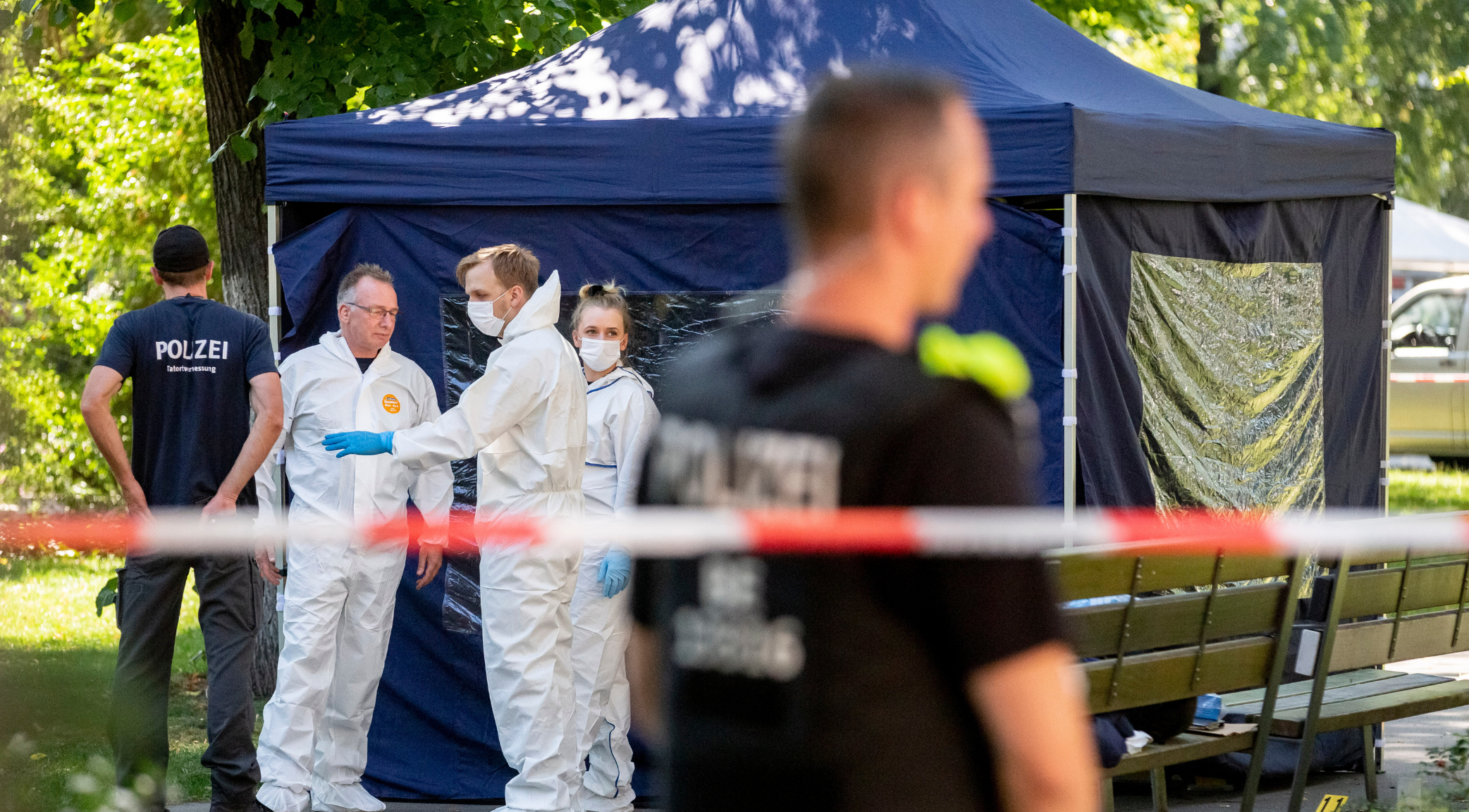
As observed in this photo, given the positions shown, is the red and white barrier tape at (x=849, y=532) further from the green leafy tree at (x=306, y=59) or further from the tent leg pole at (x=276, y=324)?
the green leafy tree at (x=306, y=59)

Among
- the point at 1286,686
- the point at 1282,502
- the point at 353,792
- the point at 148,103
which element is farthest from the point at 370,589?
the point at 148,103

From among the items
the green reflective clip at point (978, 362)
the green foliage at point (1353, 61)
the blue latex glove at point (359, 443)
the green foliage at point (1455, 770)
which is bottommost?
the green foliage at point (1455, 770)

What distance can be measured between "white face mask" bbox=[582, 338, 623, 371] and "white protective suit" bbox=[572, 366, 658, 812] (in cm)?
5

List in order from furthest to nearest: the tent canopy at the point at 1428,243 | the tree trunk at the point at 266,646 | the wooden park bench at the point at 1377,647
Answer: the tent canopy at the point at 1428,243 < the tree trunk at the point at 266,646 < the wooden park bench at the point at 1377,647

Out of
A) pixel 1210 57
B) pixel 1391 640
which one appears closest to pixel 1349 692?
pixel 1391 640

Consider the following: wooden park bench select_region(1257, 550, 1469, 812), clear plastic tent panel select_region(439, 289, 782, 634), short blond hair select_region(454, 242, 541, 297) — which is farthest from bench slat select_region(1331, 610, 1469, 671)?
short blond hair select_region(454, 242, 541, 297)

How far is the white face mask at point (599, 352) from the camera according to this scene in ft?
17.7

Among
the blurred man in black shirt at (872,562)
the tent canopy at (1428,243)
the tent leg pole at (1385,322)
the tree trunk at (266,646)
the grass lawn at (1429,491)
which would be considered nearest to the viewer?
the blurred man in black shirt at (872,562)

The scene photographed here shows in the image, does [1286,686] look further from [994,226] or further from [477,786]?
[477,786]

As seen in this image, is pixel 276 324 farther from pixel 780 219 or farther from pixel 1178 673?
pixel 1178 673

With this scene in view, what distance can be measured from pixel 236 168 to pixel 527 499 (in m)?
3.39

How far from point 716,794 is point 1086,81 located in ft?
15.6

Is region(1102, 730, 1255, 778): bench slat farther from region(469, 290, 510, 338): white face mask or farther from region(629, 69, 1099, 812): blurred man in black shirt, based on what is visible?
region(629, 69, 1099, 812): blurred man in black shirt

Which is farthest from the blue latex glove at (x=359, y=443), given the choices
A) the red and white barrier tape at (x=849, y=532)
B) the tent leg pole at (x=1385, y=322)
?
the tent leg pole at (x=1385, y=322)
